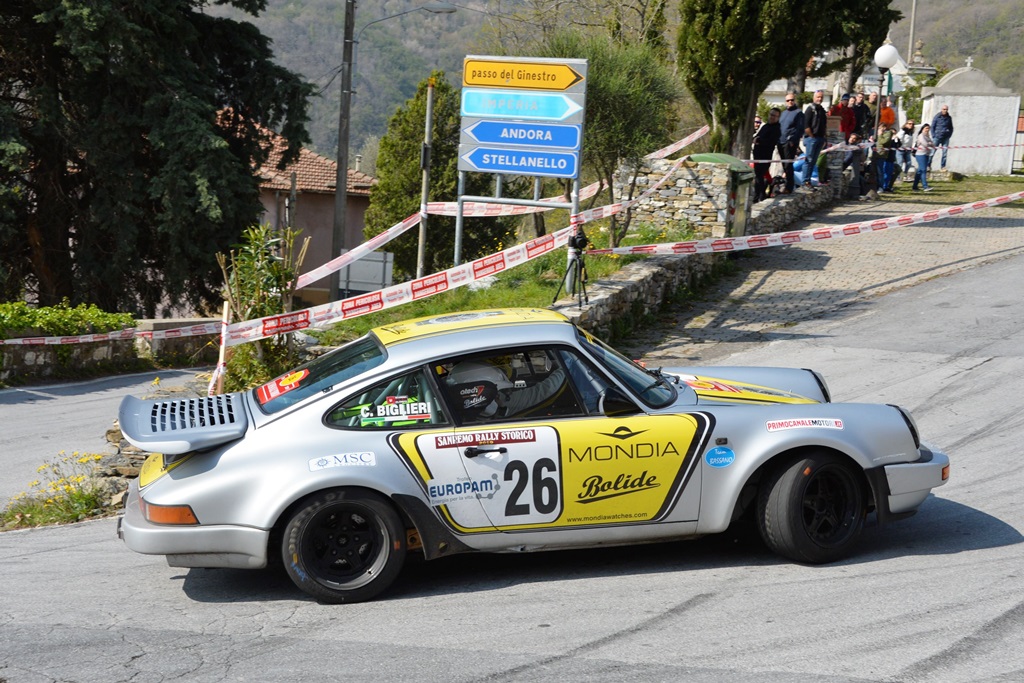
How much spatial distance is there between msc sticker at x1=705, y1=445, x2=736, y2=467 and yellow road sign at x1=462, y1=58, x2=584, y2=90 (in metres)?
7.34

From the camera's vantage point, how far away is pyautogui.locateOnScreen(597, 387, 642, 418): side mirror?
5844 millimetres

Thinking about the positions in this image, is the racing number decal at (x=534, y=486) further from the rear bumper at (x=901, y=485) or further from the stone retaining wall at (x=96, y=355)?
the stone retaining wall at (x=96, y=355)

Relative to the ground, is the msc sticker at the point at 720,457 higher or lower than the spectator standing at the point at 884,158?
lower

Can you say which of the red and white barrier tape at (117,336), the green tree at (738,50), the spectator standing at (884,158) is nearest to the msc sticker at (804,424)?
the red and white barrier tape at (117,336)

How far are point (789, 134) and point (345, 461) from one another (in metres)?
17.0

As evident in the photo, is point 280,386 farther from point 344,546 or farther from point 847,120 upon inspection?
point 847,120

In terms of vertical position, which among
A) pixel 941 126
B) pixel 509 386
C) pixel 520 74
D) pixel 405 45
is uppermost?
pixel 405 45

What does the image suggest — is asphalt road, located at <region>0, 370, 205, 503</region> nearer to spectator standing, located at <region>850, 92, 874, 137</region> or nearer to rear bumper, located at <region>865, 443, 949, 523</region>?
rear bumper, located at <region>865, 443, 949, 523</region>

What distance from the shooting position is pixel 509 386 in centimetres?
591

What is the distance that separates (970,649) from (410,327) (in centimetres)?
354

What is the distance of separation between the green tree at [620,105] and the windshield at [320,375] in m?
8.83

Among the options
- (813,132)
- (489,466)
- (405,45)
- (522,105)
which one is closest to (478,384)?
(489,466)

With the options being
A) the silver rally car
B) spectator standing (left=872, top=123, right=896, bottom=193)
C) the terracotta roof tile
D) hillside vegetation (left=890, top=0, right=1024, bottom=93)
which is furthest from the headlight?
hillside vegetation (left=890, top=0, right=1024, bottom=93)

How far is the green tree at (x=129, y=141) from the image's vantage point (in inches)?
814
